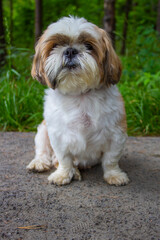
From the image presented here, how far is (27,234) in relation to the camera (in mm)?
1994

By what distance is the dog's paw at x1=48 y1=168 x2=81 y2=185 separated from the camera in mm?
2873

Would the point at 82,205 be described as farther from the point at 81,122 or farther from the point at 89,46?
the point at 89,46

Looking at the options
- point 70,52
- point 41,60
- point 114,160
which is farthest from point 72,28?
point 114,160

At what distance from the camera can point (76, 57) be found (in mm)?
2436

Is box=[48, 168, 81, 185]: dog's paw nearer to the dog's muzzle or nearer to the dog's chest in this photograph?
the dog's chest

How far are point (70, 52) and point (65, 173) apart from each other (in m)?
1.23

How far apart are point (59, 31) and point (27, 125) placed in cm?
265

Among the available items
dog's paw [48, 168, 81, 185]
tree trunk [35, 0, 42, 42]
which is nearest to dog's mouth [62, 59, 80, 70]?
dog's paw [48, 168, 81, 185]

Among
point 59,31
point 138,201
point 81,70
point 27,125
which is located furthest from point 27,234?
point 27,125

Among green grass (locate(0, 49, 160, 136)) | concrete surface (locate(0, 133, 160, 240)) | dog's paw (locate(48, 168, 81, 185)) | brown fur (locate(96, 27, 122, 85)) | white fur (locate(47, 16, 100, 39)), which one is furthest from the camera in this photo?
green grass (locate(0, 49, 160, 136))

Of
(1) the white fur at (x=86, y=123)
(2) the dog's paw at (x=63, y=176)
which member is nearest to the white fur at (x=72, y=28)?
(1) the white fur at (x=86, y=123)

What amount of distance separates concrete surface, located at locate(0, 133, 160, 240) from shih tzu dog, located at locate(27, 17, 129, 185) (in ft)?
0.62

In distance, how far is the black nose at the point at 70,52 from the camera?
2.45m

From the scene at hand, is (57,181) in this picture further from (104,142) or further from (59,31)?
(59,31)
